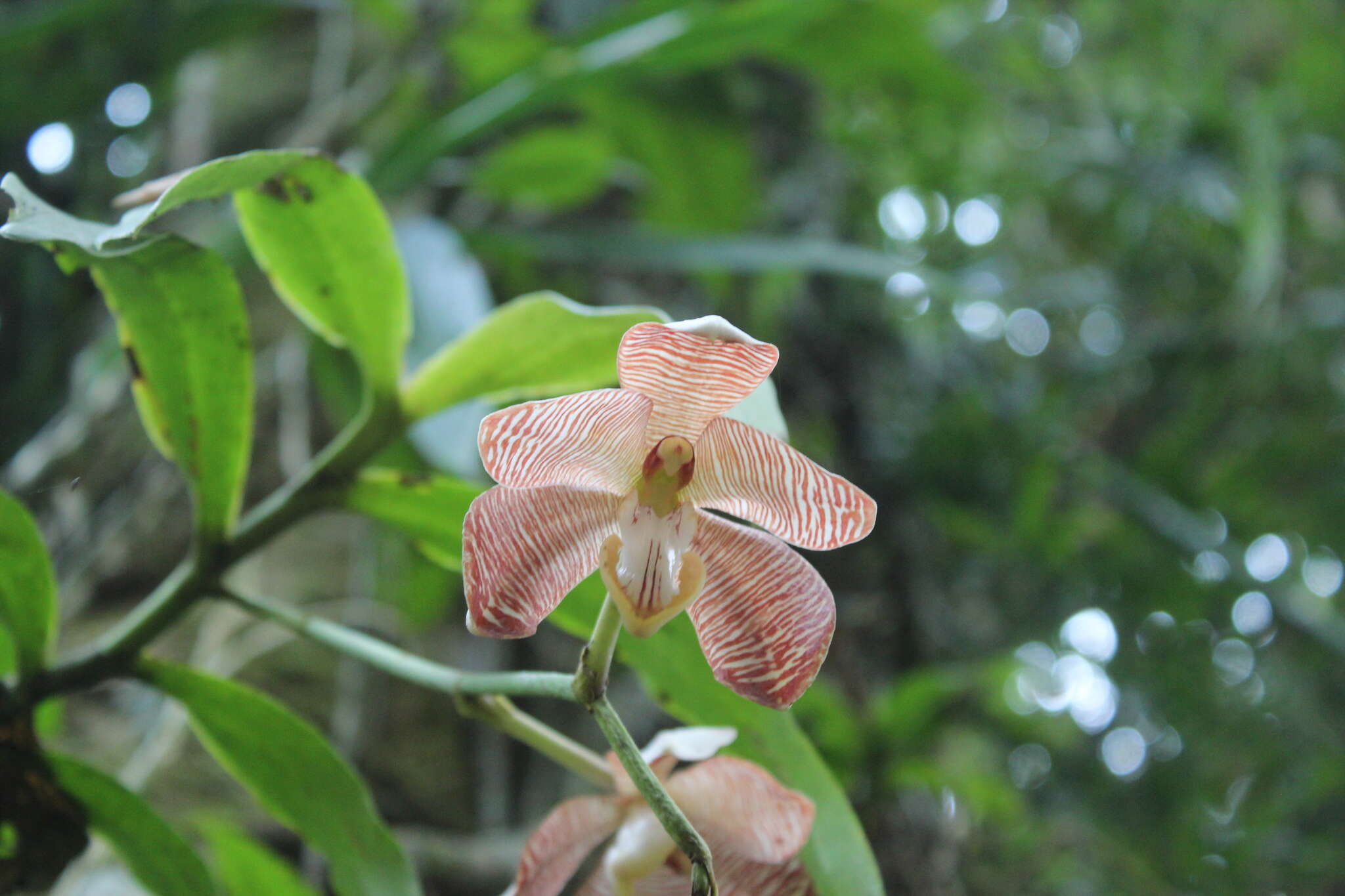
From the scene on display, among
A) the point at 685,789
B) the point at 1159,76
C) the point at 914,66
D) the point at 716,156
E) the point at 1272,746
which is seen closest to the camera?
the point at 685,789

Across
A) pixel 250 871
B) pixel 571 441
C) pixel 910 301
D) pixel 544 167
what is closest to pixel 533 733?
pixel 571 441

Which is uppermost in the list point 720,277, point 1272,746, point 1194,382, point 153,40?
point 153,40

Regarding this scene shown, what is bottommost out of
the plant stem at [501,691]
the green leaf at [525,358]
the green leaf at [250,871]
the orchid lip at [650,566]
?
the green leaf at [250,871]

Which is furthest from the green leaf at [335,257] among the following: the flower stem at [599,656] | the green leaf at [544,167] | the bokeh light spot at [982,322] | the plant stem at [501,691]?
the bokeh light spot at [982,322]

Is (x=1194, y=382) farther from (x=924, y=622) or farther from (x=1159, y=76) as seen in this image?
(x=924, y=622)

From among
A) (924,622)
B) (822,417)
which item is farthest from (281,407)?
(924,622)

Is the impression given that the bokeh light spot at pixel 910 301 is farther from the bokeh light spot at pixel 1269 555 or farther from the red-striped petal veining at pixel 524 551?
the red-striped petal veining at pixel 524 551

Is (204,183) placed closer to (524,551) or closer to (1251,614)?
(524,551)
